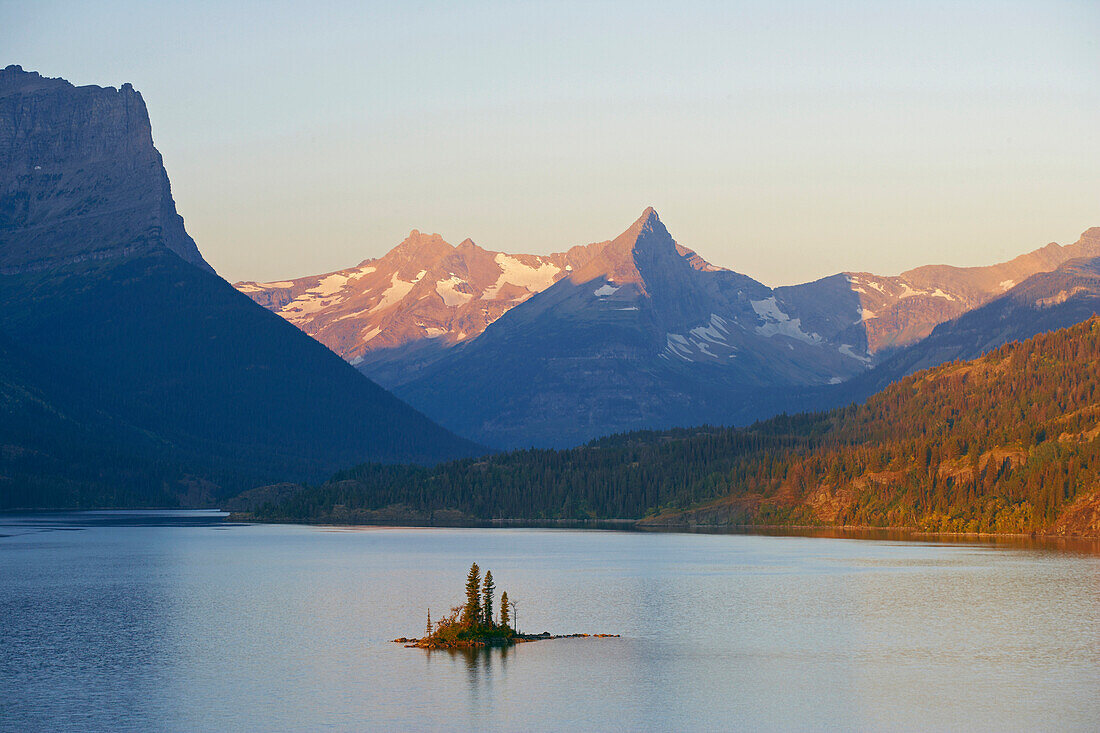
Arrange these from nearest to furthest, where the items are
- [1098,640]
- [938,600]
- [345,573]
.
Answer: [1098,640] < [938,600] < [345,573]

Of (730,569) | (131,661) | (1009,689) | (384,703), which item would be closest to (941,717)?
(1009,689)

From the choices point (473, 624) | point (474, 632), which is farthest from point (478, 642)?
point (473, 624)

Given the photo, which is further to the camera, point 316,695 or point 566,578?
point 566,578

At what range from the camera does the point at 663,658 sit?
108688mm

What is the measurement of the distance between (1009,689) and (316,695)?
47016mm

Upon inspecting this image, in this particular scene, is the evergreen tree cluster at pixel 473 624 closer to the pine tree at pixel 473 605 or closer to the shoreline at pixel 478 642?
the pine tree at pixel 473 605

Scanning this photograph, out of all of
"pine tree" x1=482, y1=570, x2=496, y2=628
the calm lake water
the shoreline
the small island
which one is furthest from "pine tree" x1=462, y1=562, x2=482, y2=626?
the calm lake water

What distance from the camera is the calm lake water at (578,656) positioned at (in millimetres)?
87875

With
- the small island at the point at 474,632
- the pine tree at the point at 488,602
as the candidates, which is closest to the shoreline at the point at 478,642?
the small island at the point at 474,632

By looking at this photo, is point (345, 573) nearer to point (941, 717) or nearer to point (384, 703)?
point (384, 703)

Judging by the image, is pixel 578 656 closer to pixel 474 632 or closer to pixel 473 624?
pixel 474 632

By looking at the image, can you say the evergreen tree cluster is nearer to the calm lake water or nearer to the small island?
the small island

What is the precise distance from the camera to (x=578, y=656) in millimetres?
108938

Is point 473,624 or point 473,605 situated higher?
point 473,605
